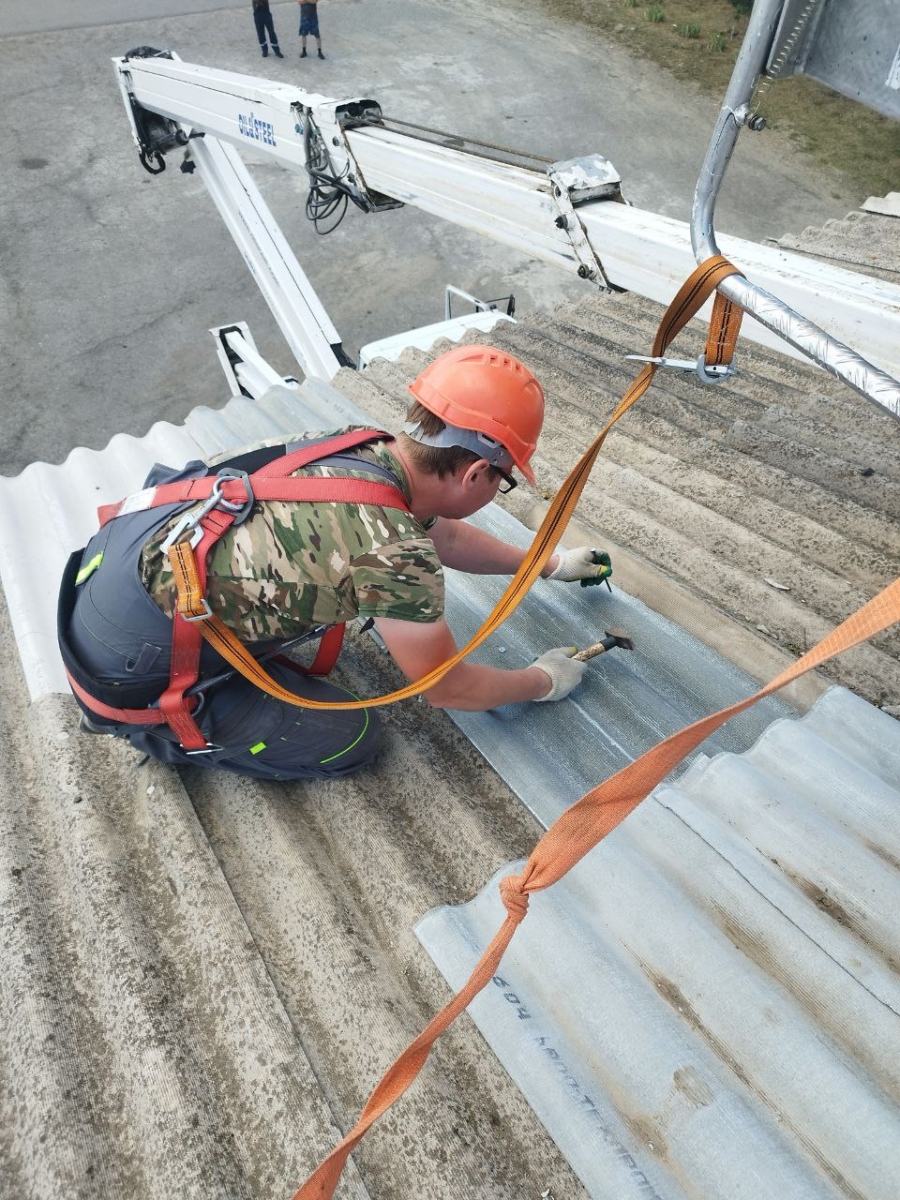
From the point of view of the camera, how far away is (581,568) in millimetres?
2744

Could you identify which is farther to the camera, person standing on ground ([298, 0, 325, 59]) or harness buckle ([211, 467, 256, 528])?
person standing on ground ([298, 0, 325, 59])

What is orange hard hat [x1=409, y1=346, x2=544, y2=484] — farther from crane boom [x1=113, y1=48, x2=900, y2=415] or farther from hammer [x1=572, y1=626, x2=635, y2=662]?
hammer [x1=572, y1=626, x2=635, y2=662]

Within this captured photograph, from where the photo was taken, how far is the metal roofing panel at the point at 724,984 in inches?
55.2

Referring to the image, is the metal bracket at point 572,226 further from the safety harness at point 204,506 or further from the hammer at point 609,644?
the hammer at point 609,644

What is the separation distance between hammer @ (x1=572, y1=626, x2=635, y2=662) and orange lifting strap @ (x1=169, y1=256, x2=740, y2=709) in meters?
0.45

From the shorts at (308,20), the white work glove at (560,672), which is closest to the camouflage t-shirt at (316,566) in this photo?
the white work glove at (560,672)

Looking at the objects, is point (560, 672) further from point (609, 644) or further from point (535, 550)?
point (535, 550)

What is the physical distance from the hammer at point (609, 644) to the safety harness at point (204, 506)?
848 millimetres

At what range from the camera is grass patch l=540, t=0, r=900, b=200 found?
1263 cm

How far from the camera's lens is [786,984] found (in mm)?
1604

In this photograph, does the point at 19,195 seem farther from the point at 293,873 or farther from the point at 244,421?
the point at 293,873

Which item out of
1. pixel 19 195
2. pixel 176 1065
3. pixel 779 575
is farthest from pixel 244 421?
pixel 19 195

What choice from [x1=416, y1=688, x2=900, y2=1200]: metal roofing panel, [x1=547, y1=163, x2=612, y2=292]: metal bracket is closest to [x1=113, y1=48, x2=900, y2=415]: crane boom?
[x1=547, y1=163, x2=612, y2=292]: metal bracket

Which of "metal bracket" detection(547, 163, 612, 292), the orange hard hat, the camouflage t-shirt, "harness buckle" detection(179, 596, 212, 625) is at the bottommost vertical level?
"harness buckle" detection(179, 596, 212, 625)
